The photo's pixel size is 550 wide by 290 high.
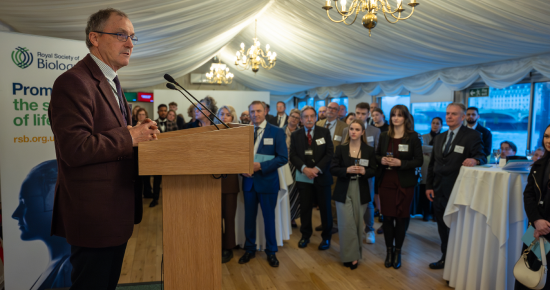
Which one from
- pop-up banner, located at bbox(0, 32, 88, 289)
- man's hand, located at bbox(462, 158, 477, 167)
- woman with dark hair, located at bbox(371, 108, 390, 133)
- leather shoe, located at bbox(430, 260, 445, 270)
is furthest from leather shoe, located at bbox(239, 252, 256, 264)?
woman with dark hair, located at bbox(371, 108, 390, 133)

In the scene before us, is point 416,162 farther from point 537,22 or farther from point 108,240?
point 108,240

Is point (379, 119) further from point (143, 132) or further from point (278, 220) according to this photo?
point (143, 132)

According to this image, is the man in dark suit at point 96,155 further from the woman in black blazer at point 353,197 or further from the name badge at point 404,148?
the name badge at point 404,148

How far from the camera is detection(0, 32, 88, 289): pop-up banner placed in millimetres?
2480

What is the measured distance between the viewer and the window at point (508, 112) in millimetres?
5719

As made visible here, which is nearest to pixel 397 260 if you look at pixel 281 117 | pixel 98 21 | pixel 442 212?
pixel 442 212

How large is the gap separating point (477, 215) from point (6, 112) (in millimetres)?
3582

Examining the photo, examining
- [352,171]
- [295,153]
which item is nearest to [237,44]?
[295,153]

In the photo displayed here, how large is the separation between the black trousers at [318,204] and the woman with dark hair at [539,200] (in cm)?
194

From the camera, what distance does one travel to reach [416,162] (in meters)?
3.28

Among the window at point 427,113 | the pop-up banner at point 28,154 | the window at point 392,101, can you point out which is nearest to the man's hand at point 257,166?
the pop-up banner at point 28,154

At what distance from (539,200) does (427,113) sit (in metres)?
5.85

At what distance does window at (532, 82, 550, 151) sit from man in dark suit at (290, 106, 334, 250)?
3736 millimetres

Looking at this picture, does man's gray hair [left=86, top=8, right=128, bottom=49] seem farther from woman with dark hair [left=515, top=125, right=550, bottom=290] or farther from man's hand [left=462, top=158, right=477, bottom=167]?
man's hand [left=462, top=158, right=477, bottom=167]
